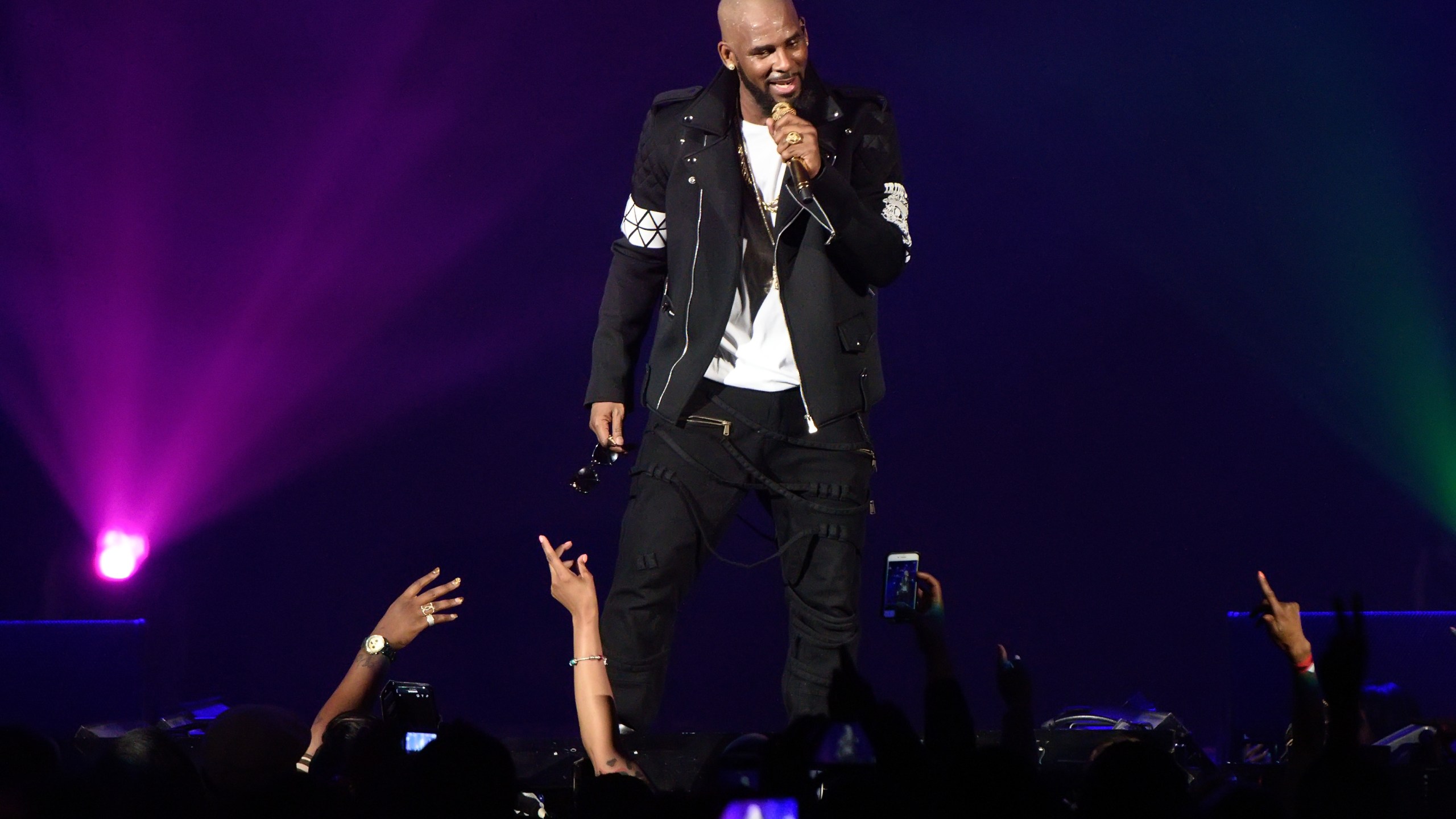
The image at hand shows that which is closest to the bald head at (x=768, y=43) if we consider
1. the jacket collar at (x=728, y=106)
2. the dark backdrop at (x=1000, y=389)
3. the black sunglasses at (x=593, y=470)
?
the jacket collar at (x=728, y=106)

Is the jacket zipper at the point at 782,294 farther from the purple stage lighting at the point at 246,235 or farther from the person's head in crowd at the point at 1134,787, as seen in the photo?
the purple stage lighting at the point at 246,235

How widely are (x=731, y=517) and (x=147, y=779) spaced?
6.41 feet

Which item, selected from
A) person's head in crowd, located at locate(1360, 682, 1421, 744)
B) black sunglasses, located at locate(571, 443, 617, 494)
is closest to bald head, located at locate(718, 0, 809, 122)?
black sunglasses, located at locate(571, 443, 617, 494)

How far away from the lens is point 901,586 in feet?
12.8

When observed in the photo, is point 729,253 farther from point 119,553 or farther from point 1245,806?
point 119,553

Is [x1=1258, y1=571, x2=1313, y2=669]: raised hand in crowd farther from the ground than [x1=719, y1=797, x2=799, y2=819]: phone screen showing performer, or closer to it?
farther from the ground

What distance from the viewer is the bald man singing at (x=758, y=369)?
13.1 ft

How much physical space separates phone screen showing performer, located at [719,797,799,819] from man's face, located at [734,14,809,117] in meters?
2.14

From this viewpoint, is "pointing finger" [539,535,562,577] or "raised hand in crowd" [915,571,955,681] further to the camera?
"raised hand in crowd" [915,571,955,681]

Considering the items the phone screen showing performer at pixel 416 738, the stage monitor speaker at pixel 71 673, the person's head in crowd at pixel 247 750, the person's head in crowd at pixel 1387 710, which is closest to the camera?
the person's head in crowd at pixel 247 750

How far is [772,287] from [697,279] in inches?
7.7

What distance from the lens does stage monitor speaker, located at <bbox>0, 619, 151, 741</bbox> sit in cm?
508

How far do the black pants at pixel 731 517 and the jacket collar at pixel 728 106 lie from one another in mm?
680

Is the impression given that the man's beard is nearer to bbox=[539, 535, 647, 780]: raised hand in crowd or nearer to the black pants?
the black pants
